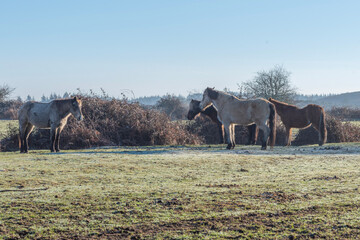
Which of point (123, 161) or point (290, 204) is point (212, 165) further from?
point (290, 204)

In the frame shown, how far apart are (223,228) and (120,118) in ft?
43.2

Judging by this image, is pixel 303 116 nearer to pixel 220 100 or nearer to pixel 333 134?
pixel 220 100

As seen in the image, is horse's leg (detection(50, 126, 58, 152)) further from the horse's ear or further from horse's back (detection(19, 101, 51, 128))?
the horse's ear

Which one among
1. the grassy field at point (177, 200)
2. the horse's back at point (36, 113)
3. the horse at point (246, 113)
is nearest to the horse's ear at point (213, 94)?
the horse at point (246, 113)

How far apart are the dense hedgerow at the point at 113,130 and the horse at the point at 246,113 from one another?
3.71 m

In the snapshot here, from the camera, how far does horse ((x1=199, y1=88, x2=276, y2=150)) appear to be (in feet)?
42.3

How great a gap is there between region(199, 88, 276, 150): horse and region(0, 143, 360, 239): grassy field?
3840 mm

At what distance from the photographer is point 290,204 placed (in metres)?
5.30

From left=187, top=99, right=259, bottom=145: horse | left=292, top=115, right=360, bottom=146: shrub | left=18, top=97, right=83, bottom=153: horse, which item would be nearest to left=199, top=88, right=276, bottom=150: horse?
left=187, top=99, right=259, bottom=145: horse

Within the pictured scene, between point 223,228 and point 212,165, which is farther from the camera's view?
point 212,165

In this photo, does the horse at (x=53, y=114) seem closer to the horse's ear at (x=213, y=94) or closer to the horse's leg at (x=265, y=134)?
the horse's ear at (x=213, y=94)

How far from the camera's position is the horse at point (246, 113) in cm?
1291

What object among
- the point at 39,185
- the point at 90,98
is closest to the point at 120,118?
the point at 90,98

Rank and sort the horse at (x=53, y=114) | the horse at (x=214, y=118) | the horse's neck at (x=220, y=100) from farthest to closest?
1. the horse at (x=214, y=118)
2. the horse's neck at (x=220, y=100)
3. the horse at (x=53, y=114)
